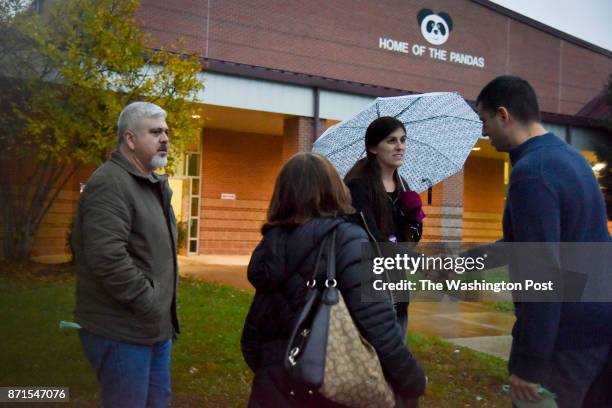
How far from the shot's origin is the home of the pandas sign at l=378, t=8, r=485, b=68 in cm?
2448

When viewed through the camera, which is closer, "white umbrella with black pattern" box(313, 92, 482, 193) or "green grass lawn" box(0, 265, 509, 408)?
"white umbrella with black pattern" box(313, 92, 482, 193)

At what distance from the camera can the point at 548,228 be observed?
2357 millimetres

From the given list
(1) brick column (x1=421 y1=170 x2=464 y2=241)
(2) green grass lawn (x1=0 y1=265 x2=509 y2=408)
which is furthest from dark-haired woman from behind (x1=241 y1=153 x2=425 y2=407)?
(1) brick column (x1=421 y1=170 x2=464 y2=241)

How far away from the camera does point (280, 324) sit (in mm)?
2486

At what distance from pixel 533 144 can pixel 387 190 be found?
4.69 ft

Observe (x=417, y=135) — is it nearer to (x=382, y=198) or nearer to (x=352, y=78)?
(x=382, y=198)

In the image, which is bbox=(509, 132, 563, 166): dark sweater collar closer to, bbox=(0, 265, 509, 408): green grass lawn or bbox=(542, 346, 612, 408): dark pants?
bbox=(542, 346, 612, 408): dark pants

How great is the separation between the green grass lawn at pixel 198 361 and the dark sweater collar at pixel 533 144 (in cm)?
340

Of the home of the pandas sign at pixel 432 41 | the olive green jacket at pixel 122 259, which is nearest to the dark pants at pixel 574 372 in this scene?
the olive green jacket at pixel 122 259

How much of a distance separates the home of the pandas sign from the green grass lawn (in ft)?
55.6

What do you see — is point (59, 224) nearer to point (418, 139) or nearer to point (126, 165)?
point (418, 139)

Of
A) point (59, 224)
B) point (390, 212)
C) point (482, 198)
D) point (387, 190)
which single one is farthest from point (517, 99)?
point (482, 198)

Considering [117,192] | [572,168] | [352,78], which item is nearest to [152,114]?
[117,192]

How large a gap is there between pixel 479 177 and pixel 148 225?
Result: 26006mm
